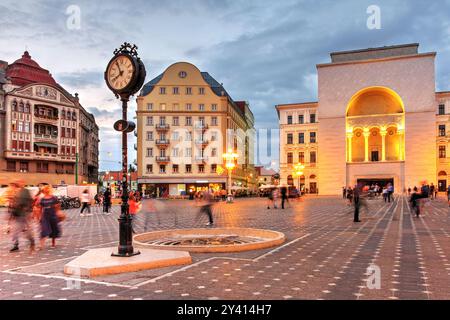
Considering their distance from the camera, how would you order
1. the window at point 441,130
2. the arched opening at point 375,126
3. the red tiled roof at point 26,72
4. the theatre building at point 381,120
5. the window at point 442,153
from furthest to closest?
the window at point 441,130 < the window at point 442,153 < the arched opening at point 375,126 < the theatre building at point 381,120 < the red tiled roof at point 26,72

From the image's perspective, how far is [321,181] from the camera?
218 feet

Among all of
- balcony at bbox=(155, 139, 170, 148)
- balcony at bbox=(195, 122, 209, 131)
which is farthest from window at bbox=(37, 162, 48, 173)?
balcony at bbox=(195, 122, 209, 131)

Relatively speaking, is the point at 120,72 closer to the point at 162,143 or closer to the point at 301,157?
the point at 162,143

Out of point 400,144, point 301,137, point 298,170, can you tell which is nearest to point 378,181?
point 400,144

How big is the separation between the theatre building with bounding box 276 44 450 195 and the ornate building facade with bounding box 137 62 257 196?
17.6m

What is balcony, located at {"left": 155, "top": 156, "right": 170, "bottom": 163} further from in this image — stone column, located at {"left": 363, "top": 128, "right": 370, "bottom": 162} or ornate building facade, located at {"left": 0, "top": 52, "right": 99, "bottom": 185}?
stone column, located at {"left": 363, "top": 128, "right": 370, "bottom": 162}

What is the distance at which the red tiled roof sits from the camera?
5831cm

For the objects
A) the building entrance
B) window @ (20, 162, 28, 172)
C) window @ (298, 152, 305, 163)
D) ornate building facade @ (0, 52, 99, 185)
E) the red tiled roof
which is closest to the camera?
ornate building facade @ (0, 52, 99, 185)

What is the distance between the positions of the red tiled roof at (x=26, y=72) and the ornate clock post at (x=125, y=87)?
55214mm

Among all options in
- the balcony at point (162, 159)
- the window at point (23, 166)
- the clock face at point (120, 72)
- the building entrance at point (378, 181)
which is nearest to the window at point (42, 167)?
the window at point (23, 166)

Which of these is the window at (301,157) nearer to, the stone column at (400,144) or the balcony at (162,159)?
the stone column at (400,144)

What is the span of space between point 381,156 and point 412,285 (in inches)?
2475

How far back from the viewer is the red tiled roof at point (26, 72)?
5831 cm
